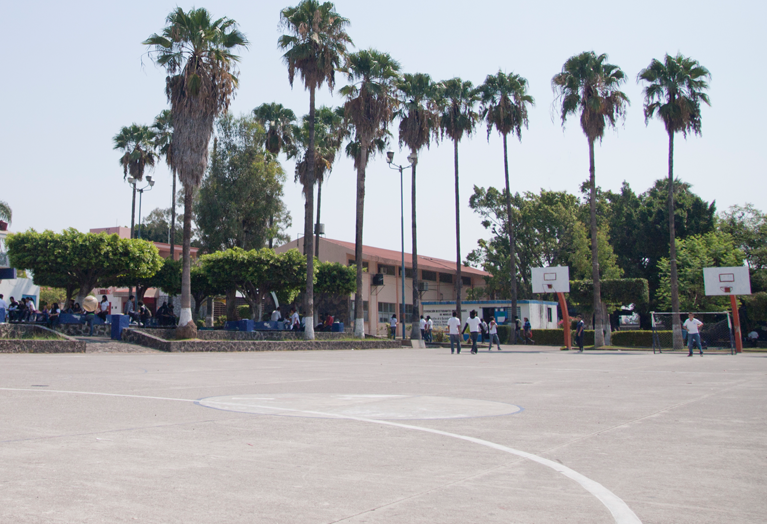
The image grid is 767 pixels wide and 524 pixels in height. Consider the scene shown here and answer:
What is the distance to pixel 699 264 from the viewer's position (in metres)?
49.2

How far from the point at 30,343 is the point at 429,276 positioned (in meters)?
43.9

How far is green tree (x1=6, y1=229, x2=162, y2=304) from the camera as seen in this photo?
2948cm

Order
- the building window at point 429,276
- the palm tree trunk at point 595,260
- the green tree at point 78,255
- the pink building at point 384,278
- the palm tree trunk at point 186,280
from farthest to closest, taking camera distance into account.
A: the building window at point 429,276
the pink building at point 384,278
the palm tree trunk at point 595,260
the green tree at point 78,255
the palm tree trunk at point 186,280

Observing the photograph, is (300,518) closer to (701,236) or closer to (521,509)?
(521,509)

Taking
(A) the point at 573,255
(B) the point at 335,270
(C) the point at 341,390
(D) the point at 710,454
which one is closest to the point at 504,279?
(A) the point at 573,255

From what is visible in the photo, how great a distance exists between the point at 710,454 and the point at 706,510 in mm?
1986

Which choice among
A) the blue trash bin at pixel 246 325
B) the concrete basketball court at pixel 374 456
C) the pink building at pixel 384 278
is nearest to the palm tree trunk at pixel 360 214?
the blue trash bin at pixel 246 325

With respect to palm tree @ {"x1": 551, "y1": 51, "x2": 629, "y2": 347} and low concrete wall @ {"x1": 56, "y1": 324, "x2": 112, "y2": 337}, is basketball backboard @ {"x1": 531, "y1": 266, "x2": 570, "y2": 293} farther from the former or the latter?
low concrete wall @ {"x1": 56, "y1": 324, "x2": 112, "y2": 337}

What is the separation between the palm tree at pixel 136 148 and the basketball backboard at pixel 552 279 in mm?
28154

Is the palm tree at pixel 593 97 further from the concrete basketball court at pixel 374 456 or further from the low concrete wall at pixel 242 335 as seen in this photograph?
the concrete basketball court at pixel 374 456

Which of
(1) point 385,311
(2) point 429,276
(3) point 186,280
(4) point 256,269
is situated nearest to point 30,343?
(3) point 186,280

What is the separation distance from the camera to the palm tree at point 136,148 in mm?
47000

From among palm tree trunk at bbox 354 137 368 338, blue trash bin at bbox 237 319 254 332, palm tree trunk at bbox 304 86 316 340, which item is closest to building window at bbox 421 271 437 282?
palm tree trunk at bbox 354 137 368 338

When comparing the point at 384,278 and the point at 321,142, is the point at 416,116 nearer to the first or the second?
the point at 321,142
